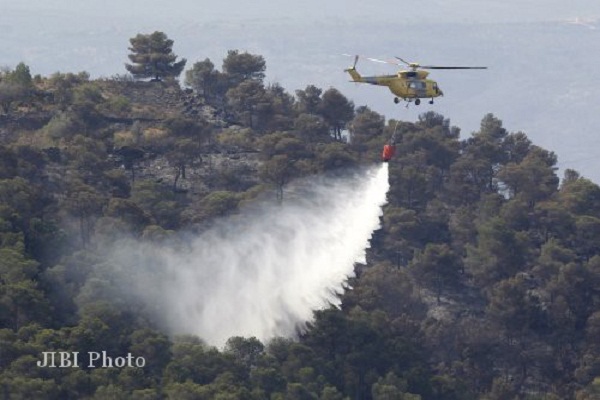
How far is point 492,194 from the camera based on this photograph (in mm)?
152250

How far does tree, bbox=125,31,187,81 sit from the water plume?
126 ft

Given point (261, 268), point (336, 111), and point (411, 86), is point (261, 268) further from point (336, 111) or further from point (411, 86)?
point (336, 111)

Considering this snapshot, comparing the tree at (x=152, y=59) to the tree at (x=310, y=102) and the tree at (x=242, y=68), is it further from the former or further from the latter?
the tree at (x=310, y=102)

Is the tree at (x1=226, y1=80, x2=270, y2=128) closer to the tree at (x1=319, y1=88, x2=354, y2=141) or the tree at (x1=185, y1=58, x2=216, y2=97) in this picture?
the tree at (x1=185, y1=58, x2=216, y2=97)

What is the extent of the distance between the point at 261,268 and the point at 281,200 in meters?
14.7

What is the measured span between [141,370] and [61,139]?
154 ft

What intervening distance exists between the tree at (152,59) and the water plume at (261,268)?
38463 millimetres

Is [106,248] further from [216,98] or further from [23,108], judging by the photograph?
[216,98]

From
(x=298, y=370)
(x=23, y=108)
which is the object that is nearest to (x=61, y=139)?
(x=23, y=108)

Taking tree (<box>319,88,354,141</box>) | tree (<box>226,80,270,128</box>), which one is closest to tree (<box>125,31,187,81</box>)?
tree (<box>226,80,270,128</box>)

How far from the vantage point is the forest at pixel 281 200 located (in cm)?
11219

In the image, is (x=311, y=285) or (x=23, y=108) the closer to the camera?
(x=311, y=285)

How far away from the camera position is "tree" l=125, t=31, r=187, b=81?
6796 inches

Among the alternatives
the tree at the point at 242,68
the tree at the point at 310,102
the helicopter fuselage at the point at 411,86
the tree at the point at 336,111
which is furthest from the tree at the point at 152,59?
the helicopter fuselage at the point at 411,86
